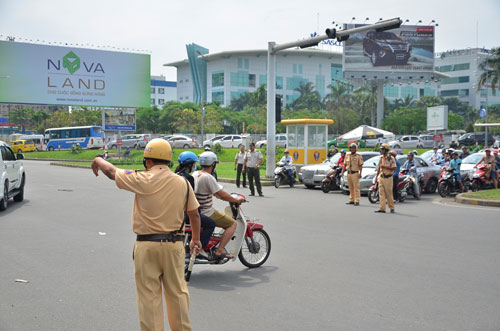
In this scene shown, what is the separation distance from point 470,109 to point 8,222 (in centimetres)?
10579

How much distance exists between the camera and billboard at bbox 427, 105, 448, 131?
5442cm

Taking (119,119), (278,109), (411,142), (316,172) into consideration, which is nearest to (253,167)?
(316,172)

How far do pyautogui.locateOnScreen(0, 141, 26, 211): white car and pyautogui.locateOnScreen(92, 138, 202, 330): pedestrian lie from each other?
995 centimetres

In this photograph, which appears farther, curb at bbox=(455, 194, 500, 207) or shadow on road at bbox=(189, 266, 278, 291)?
curb at bbox=(455, 194, 500, 207)

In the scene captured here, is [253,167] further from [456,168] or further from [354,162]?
[456,168]

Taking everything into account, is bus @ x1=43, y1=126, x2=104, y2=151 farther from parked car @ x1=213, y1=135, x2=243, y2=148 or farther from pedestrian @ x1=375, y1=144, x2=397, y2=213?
pedestrian @ x1=375, y1=144, x2=397, y2=213

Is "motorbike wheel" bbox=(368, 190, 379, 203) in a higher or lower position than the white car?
lower

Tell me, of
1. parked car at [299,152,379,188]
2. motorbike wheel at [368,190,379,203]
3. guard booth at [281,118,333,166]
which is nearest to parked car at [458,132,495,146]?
guard booth at [281,118,333,166]

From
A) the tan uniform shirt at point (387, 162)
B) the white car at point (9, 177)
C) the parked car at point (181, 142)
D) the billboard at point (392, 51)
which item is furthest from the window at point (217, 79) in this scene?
the tan uniform shirt at point (387, 162)

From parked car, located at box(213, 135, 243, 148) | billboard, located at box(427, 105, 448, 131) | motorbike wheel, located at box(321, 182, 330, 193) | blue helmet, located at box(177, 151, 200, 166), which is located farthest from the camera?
parked car, located at box(213, 135, 243, 148)

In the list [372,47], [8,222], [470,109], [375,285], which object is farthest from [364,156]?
[470,109]

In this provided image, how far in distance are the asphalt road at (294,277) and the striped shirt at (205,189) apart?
2.86 feet

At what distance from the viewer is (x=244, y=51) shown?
111 metres

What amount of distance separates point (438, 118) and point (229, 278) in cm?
5338
